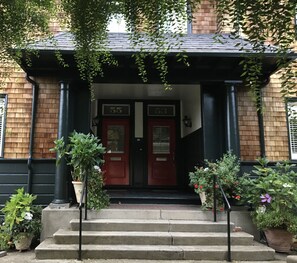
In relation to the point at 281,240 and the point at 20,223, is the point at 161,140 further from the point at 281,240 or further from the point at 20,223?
the point at 20,223

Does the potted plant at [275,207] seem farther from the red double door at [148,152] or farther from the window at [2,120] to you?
the window at [2,120]

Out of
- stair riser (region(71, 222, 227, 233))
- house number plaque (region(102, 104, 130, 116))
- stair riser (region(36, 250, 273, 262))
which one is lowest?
stair riser (region(36, 250, 273, 262))

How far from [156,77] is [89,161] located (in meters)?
2.05

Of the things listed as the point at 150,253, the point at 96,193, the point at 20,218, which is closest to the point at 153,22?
the point at 150,253

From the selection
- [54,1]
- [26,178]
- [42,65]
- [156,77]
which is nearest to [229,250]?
[156,77]

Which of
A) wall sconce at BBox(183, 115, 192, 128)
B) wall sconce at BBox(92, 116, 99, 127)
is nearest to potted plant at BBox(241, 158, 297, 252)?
wall sconce at BBox(183, 115, 192, 128)

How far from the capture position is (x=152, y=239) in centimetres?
417

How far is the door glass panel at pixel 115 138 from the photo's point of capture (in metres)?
7.32

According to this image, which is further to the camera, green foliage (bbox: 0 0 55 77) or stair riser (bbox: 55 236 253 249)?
stair riser (bbox: 55 236 253 249)

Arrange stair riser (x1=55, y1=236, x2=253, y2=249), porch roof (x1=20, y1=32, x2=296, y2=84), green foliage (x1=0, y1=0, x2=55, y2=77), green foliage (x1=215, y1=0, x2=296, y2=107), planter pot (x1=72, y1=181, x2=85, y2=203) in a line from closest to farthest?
green foliage (x1=215, y1=0, x2=296, y2=107) < green foliage (x1=0, y1=0, x2=55, y2=77) < stair riser (x1=55, y1=236, x2=253, y2=249) < planter pot (x1=72, y1=181, x2=85, y2=203) < porch roof (x1=20, y1=32, x2=296, y2=84)

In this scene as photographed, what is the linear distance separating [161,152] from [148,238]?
3361mm

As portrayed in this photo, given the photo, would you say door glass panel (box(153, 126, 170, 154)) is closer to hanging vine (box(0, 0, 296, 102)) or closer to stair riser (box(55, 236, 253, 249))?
stair riser (box(55, 236, 253, 249))

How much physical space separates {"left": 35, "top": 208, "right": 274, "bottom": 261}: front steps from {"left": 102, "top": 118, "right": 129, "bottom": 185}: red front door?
2.43 m

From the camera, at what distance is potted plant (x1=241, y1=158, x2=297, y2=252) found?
4320 millimetres
